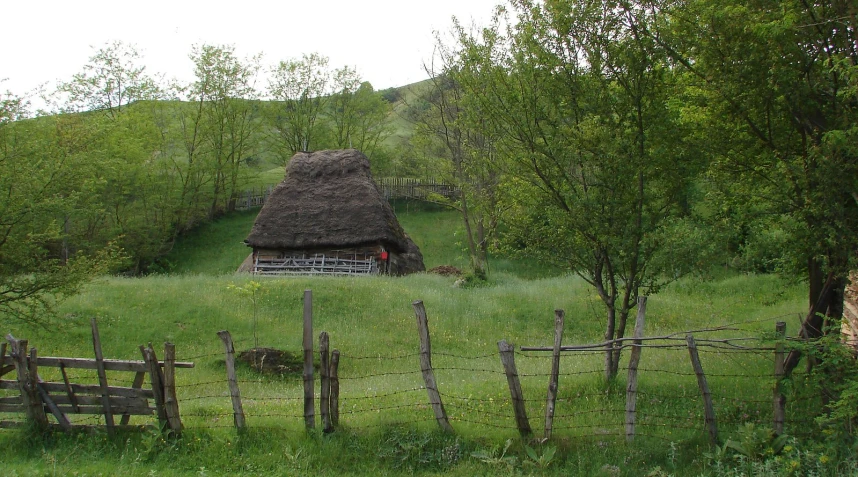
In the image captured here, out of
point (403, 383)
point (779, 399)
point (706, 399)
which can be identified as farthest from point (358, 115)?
point (779, 399)

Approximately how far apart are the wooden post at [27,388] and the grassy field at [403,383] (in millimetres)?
255

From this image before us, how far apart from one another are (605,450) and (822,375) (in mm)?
2639

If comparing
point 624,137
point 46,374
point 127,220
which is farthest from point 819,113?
point 127,220

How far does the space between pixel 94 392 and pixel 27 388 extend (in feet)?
2.86

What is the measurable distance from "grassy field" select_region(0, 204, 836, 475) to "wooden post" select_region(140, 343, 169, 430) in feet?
0.74

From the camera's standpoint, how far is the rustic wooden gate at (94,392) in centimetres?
810

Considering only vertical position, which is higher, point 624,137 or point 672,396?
point 624,137

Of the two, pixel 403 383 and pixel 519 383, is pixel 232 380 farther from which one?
pixel 403 383

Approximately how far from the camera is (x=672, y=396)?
9180 mm

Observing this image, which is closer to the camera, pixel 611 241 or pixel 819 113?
pixel 819 113

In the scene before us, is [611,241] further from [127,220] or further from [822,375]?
[127,220]

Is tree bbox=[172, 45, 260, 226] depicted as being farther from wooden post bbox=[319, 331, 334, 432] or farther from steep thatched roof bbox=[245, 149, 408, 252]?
wooden post bbox=[319, 331, 334, 432]

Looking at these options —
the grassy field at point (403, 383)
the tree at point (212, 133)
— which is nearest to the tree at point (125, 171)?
the tree at point (212, 133)

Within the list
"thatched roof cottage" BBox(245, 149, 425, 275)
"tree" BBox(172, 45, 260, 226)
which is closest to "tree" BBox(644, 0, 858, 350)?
"thatched roof cottage" BBox(245, 149, 425, 275)
